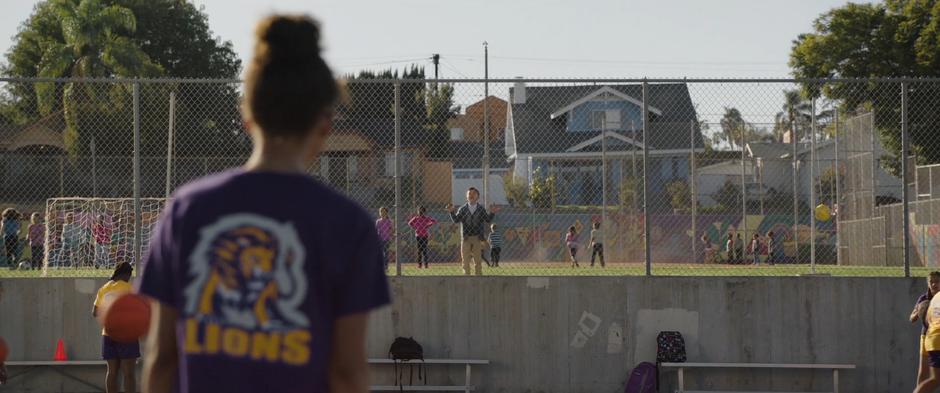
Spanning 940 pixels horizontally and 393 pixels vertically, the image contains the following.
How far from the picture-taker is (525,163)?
14.6m

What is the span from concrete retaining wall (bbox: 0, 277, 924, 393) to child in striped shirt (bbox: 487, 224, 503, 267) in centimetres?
80

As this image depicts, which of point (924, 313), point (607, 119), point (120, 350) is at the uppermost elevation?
point (607, 119)

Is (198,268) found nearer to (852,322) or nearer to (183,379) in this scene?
(183,379)

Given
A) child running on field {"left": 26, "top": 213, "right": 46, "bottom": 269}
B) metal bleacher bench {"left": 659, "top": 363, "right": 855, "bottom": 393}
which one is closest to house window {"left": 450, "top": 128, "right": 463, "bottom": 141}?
metal bleacher bench {"left": 659, "top": 363, "right": 855, "bottom": 393}

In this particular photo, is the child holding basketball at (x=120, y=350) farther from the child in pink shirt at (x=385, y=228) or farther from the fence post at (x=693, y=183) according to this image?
the fence post at (x=693, y=183)

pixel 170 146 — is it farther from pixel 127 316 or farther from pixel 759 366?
pixel 127 316

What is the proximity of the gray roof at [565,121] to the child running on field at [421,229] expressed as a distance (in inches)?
57.3

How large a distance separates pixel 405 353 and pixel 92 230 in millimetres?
7563

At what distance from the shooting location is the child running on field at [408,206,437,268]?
47.8 feet

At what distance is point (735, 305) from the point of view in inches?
565

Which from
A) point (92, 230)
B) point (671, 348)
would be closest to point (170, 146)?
point (92, 230)

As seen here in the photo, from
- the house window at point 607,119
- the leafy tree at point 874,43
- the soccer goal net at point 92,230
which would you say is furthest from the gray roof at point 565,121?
the leafy tree at point 874,43

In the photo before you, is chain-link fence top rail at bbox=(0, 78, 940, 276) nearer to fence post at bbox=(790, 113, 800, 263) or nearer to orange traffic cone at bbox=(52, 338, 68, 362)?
fence post at bbox=(790, 113, 800, 263)

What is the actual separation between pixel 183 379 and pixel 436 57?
68.7 metres
